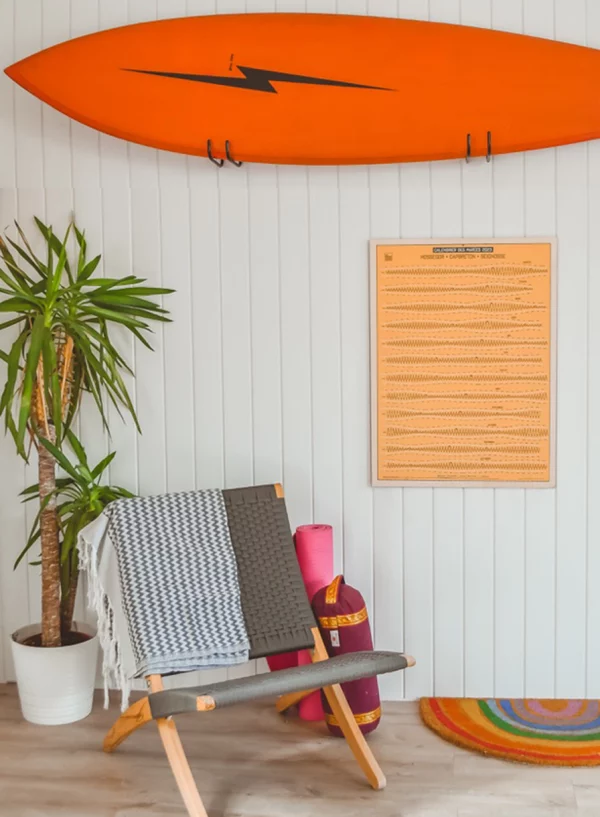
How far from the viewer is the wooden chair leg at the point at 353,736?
7.82 ft

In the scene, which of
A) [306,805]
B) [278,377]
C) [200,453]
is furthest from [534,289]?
[306,805]

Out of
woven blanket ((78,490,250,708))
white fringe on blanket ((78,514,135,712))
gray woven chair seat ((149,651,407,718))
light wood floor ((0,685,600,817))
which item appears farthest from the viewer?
white fringe on blanket ((78,514,135,712))

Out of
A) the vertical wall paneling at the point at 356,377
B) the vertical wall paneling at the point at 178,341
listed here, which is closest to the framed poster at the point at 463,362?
the vertical wall paneling at the point at 356,377

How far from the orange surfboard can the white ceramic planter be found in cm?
167

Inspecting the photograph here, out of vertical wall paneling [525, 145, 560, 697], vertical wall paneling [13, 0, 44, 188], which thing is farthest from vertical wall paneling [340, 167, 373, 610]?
vertical wall paneling [13, 0, 44, 188]

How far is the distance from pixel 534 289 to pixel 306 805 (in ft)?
5.60

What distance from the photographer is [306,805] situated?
2309 millimetres

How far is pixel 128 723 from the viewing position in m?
2.47

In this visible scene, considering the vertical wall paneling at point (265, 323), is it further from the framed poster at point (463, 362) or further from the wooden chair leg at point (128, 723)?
the wooden chair leg at point (128, 723)

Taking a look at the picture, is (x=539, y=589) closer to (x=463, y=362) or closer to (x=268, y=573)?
(x=463, y=362)

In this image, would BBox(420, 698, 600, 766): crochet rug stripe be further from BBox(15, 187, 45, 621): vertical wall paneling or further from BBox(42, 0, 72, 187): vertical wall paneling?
BBox(42, 0, 72, 187): vertical wall paneling

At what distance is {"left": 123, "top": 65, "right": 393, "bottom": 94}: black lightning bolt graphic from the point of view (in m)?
2.82

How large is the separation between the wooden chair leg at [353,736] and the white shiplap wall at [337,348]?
50 cm

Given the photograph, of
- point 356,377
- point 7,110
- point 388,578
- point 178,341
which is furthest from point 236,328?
point 7,110
